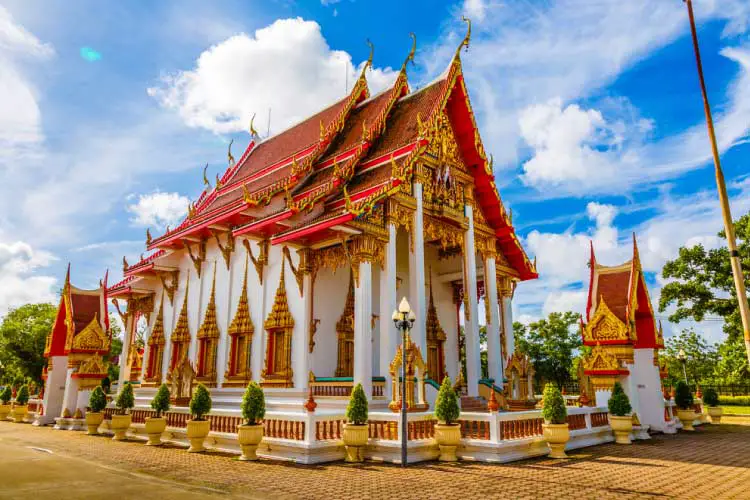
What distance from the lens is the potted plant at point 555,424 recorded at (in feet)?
29.3

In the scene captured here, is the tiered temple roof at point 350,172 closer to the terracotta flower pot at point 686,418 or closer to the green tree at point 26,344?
the terracotta flower pot at point 686,418

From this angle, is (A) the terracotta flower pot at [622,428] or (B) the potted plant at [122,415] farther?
(B) the potted plant at [122,415]

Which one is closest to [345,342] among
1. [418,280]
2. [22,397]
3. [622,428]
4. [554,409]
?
[418,280]

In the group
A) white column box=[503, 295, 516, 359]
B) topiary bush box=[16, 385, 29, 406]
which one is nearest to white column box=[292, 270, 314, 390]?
white column box=[503, 295, 516, 359]

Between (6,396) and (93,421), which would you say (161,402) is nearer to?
(93,421)

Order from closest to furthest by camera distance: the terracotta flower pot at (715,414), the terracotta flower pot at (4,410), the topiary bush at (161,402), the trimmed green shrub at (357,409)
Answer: the trimmed green shrub at (357,409), the topiary bush at (161,402), the terracotta flower pot at (715,414), the terracotta flower pot at (4,410)

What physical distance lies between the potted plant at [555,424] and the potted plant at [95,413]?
10.4 m

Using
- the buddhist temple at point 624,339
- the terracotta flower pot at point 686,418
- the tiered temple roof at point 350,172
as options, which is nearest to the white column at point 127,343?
the tiered temple roof at point 350,172

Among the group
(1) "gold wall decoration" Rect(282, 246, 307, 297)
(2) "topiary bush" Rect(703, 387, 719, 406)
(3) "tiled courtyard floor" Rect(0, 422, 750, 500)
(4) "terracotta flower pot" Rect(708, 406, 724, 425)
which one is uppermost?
(1) "gold wall decoration" Rect(282, 246, 307, 297)

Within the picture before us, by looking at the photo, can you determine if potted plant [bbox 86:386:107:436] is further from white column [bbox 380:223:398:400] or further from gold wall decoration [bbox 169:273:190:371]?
white column [bbox 380:223:398:400]

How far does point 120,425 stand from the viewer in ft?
38.5

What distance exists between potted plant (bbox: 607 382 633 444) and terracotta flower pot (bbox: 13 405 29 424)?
17935 millimetres

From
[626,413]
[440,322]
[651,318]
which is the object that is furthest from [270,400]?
[651,318]

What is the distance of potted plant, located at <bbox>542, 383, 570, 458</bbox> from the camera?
8945 millimetres
